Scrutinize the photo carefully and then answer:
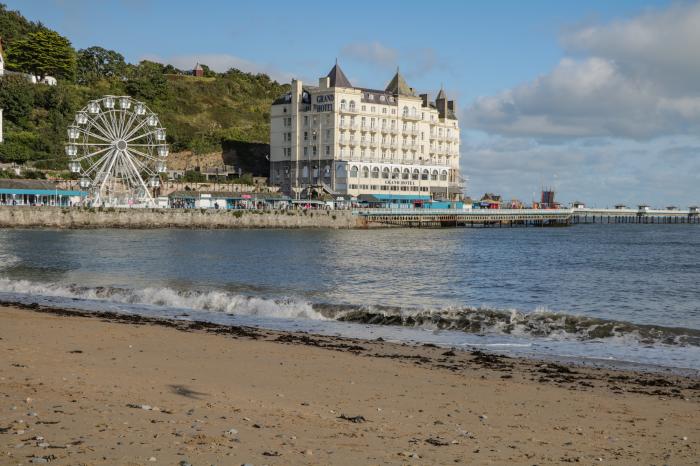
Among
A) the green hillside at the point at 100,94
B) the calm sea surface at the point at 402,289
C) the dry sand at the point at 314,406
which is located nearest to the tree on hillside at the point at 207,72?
the green hillside at the point at 100,94

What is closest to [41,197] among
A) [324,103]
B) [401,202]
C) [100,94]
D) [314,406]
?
[100,94]

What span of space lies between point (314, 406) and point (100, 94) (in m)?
102

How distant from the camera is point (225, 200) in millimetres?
88438

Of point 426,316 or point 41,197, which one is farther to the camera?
point 41,197

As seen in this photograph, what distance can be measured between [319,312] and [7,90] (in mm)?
83267

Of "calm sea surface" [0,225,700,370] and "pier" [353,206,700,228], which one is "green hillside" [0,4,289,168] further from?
"calm sea surface" [0,225,700,370]

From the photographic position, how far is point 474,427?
8.93 meters

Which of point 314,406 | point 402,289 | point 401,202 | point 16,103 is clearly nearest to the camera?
point 314,406

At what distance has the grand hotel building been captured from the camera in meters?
98.9

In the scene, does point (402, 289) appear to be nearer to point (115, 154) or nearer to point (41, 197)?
point (115, 154)

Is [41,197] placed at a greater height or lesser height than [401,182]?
lesser

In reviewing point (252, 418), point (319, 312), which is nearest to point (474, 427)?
point (252, 418)

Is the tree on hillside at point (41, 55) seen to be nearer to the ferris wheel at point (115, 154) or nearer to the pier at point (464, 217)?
the ferris wheel at point (115, 154)

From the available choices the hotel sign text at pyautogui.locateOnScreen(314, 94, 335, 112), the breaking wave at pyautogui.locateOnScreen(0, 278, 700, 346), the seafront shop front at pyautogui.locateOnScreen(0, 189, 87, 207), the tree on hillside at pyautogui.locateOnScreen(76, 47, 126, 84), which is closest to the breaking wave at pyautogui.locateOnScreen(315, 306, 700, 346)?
the breaking wave at pyautogui.locateOnScreen(0, 278, 700, 346)
